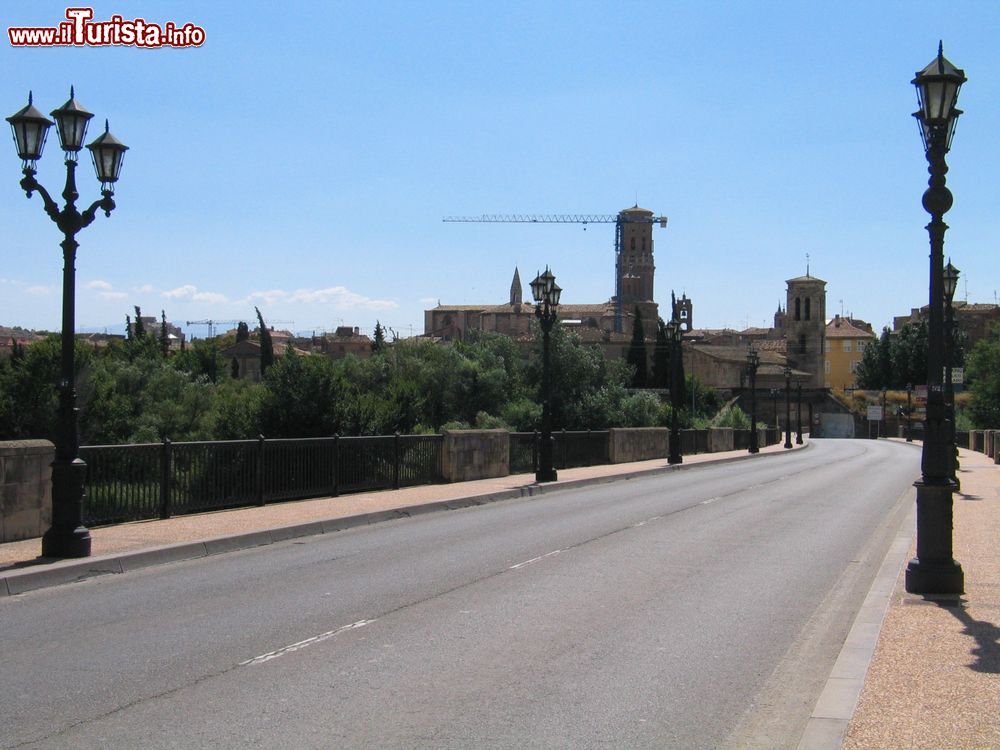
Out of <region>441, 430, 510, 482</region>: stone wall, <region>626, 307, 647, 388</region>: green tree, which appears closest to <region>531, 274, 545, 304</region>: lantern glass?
<region>441, 430, 510, 482</region>: stone wall

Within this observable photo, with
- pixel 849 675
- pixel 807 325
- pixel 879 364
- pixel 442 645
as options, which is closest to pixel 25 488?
pixel 442 645

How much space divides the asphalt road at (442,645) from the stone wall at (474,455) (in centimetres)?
1054

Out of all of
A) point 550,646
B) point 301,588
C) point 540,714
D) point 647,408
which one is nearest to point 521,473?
point 301,588

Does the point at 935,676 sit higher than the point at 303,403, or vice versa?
the point at 303,403

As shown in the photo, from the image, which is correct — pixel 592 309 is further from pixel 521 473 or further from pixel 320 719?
pixel 320 719

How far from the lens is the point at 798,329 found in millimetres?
155250

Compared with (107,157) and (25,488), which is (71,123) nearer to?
(107,157)

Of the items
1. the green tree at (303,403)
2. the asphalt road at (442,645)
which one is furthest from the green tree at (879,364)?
the asphalt road at (442,645)

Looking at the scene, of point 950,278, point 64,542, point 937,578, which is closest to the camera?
point 937,578

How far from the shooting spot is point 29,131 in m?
12.4

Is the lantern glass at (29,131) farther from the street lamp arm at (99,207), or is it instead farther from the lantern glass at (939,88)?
the lantern glass at (939,88)

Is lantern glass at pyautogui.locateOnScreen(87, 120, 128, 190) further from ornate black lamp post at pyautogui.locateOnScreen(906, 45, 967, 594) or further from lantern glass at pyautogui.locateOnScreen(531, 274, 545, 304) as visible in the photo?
lantern glass at pyautogui.locateOnScreen(531, 274, 545, 304)

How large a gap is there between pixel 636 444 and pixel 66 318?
31686 millimetres

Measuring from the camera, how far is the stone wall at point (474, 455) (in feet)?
87.4
